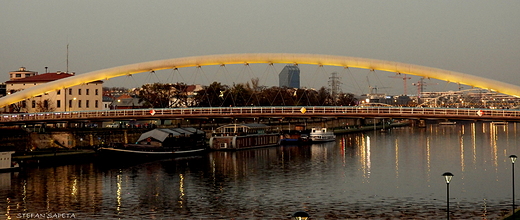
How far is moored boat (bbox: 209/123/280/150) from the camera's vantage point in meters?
83.1

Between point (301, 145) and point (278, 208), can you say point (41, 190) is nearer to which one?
point (278, 208)

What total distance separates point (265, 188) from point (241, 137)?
36.0m

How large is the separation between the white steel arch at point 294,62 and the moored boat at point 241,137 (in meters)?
25.0

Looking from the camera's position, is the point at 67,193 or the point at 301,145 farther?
the point at 301,145

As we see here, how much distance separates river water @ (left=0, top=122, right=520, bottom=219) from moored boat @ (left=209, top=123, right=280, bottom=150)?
10303 millimetres

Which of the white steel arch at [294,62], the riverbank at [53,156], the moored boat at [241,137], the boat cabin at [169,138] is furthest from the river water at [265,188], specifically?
the moored boat at [241,137]

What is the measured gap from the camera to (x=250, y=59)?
57156 millimetres

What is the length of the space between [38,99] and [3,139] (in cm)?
2962

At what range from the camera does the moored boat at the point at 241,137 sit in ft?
273

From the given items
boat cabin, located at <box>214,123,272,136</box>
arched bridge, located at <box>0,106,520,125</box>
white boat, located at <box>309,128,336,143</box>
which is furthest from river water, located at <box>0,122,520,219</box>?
white boat, located at <box>309,128,336,143</box>

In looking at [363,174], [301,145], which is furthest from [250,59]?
[301,145]

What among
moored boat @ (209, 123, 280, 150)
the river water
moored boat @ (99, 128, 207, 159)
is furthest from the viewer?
moored boat @ (209, 123, 280, 150)

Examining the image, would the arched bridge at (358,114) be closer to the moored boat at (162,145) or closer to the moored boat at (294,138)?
the moored boat at (162,145)

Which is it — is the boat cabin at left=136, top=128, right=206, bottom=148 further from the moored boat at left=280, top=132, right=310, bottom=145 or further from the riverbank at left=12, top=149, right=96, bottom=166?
the moored boat at left=280, top=132, right=310, bottom=145
